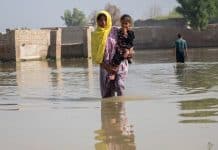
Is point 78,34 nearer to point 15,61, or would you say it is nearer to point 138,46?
point 138,46

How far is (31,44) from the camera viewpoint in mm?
29734

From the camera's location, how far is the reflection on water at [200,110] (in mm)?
7019

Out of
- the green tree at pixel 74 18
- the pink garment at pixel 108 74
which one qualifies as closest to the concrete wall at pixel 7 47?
the pink garment at pixel 108 74

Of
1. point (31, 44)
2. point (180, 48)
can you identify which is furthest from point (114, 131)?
point (31, 44)

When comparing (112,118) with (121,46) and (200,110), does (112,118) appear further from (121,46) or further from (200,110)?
(121,46)

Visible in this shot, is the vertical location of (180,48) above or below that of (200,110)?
above

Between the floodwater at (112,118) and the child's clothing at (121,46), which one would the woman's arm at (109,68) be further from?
the floodwater at (112,118)

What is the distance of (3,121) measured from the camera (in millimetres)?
7621

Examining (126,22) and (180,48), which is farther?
(180,48)

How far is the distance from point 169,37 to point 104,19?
1472 inches

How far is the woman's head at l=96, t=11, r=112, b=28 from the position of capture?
8.84 meters

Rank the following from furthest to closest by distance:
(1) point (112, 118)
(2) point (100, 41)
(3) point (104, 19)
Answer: (2) point (100, 41), (3) point (104, 19), (1) point (112, 118)

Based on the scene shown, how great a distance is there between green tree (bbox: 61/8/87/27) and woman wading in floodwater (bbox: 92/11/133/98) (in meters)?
79.0

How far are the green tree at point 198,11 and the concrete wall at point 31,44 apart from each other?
18942mm
